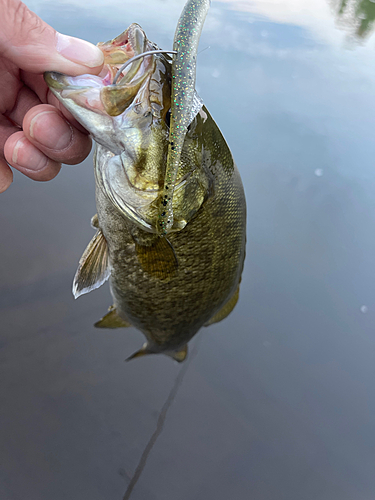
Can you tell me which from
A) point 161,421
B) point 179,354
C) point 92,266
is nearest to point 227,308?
point 179,354

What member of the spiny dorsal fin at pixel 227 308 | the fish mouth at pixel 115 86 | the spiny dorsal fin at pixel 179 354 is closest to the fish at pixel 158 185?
the fish mouth at pixel 115 86

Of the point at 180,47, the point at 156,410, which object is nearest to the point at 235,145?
the point at 156,410

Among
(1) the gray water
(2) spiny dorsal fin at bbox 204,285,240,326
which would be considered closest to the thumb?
(2) spiny dorsal fin at bbox 204,285,240,326

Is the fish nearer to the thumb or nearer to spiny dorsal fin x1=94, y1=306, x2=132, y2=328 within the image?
the thumb

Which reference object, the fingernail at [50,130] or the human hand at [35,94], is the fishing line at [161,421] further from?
the fingernail at [50,130]

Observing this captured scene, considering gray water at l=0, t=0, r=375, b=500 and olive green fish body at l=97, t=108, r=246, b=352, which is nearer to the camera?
olive green fish body at l=97, t=108, r=246, b=352

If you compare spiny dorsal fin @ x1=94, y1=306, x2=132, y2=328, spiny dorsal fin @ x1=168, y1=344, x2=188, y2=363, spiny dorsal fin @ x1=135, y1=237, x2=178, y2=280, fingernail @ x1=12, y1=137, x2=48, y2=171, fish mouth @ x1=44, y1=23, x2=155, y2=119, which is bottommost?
spiny dorsal fin @ x1=168, y1=344, x2=188, y2=363

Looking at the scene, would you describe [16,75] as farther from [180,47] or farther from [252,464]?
[252,464]

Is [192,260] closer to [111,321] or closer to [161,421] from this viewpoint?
[111,321]
